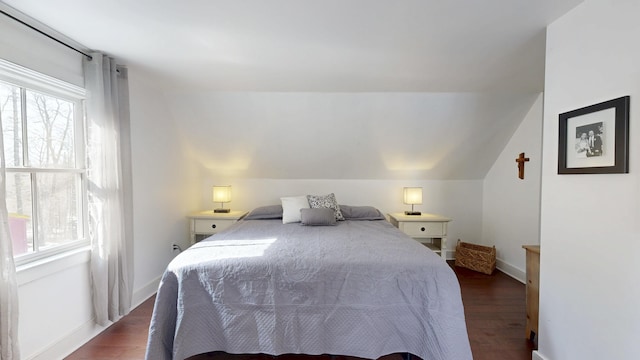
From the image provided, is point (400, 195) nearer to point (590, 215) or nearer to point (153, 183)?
point (590, 215)

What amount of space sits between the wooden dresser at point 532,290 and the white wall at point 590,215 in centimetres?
25

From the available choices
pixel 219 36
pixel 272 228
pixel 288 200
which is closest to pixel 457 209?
pixel 288 200

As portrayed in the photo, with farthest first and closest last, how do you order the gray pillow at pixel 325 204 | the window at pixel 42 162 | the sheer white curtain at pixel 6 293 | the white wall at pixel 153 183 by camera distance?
the gray pillow at pixel 325 204
the white wall at pixel 153 183
the window at pixel 42 162
the sheer white curtain at pixel 6 293

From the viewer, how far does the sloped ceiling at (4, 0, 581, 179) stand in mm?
1431

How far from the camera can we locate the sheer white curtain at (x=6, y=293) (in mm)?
1316

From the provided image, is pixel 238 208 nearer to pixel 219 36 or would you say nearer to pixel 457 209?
pixel 219 36

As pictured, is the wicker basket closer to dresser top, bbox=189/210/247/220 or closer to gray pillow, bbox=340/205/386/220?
gray pillow, bbox=340/205/386/220

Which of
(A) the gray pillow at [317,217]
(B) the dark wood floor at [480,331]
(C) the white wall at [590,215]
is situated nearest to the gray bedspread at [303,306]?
(B) the dark wood floor at [480,331]

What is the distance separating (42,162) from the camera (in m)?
1.74

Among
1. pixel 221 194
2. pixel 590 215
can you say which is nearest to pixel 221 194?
pixel 221 194

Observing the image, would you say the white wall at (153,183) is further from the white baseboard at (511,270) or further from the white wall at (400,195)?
the white baseboard at (511,270)

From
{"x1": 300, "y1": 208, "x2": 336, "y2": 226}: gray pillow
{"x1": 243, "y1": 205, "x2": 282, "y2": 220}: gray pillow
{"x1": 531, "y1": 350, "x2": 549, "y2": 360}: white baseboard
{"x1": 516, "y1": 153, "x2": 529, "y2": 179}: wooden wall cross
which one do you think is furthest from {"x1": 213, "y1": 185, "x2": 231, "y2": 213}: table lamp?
{"x1": 516, "y1": 153, "x2": 529, "y2": 179}: wooden wall cross

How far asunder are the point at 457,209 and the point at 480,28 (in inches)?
107

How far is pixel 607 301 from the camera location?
4.10ft
